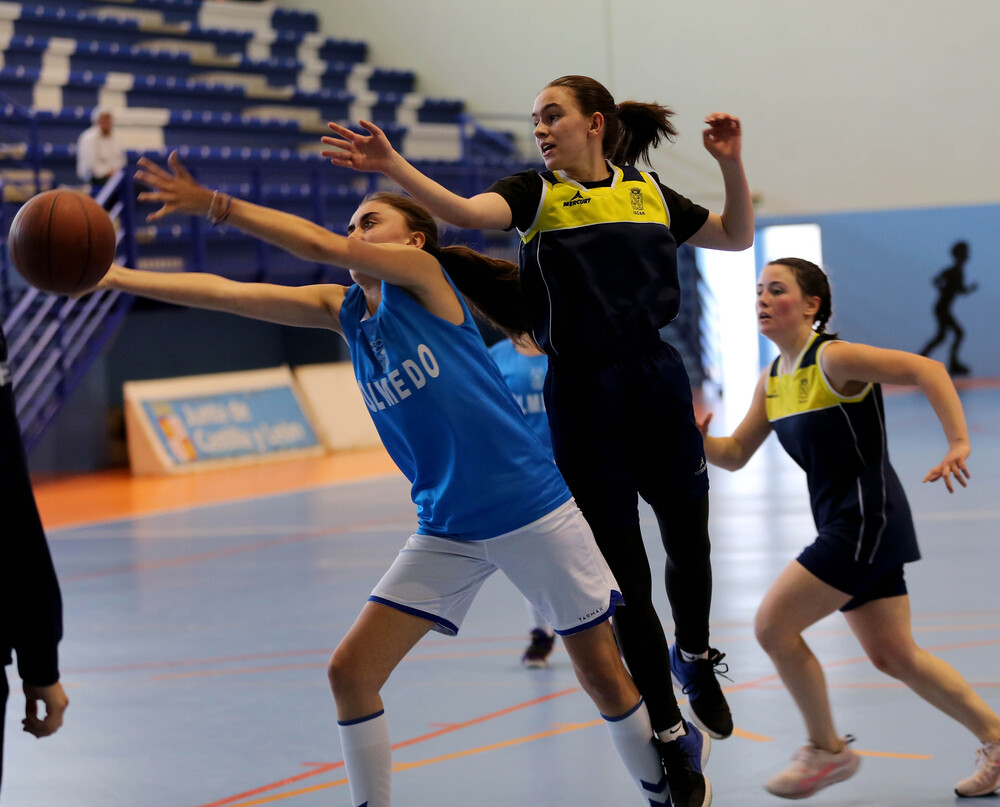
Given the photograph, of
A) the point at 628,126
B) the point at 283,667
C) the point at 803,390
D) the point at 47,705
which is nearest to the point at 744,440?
the point at 803,390

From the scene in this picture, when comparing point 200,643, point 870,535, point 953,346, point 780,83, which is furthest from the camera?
point 953,346

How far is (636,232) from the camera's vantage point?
113 inches

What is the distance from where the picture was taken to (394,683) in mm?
4688

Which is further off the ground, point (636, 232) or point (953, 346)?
point (636, 232)

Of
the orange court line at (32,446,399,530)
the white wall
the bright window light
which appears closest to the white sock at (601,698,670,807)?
the orange court line at (32,446,399,530)

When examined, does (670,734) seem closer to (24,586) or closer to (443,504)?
(443,504)

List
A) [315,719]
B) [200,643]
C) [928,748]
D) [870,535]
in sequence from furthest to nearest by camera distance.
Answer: [200,643]
[315,719]
[928,748]
[870,535]

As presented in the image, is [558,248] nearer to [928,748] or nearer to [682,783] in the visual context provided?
[682,783]

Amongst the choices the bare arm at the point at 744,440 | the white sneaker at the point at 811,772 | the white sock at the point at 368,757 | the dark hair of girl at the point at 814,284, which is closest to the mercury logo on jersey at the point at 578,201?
the dark hair of girl at the point at 814,284

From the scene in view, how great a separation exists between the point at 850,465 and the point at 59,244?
6.71 ft

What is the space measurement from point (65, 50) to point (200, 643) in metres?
11.9

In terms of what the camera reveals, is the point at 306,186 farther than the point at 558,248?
Yes

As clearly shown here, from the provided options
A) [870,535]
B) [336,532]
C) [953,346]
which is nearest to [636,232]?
[870,535]

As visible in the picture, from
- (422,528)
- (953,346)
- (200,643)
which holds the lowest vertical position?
(953,346)
